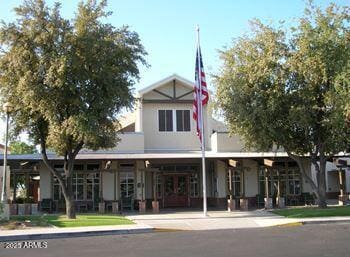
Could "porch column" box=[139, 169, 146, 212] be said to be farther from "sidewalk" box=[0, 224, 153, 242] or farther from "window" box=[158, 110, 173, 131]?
"sidewalk" box=[0, 224, 153, 242]

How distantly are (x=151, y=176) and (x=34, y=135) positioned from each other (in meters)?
9.82

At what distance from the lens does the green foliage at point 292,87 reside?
2470 centimetres

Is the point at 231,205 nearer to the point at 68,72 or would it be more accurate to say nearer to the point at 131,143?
the point at 131,143

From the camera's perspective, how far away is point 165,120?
34.0 metres

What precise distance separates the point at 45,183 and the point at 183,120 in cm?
968

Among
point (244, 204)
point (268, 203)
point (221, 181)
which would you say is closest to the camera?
point (244, 204)

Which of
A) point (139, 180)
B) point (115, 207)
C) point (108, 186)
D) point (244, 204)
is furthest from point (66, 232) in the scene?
point (139, 180)

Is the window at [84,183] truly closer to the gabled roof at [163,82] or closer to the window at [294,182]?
the gabled roof at [163,82]

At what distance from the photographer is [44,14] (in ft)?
74.5

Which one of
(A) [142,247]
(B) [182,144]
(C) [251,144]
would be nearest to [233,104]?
(C) [251,144]

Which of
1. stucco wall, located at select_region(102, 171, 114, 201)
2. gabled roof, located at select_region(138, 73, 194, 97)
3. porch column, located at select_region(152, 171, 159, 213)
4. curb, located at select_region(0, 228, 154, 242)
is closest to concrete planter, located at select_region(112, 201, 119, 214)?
porch column, located at select_region(152, 171, 159, 213)

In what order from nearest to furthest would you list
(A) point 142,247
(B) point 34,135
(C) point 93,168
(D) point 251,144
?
(A) point 142,247, (B) point 34,135, (D) point 251,144, (C) point 93,168

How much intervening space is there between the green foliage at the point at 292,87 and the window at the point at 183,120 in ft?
22.9

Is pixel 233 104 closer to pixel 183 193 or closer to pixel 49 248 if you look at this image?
pixel 183 193
